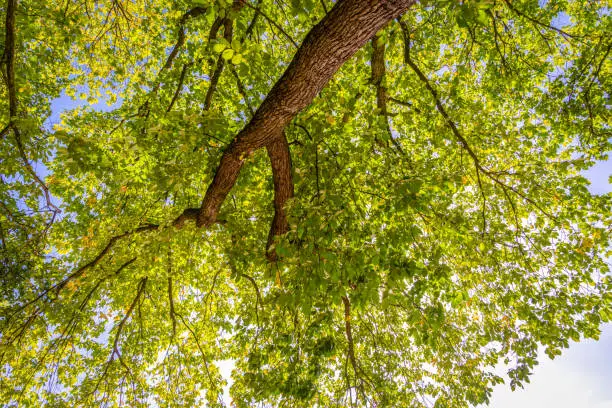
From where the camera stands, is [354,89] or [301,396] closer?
[301,396]

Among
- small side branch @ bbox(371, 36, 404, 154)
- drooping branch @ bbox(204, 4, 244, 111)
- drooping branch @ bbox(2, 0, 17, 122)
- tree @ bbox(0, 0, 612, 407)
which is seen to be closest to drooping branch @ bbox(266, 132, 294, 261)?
tree @ bbox(0, 0, 612, 407)

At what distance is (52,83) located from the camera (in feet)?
23.5

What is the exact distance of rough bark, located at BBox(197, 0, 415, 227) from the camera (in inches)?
104

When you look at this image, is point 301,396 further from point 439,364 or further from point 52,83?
point 52,83

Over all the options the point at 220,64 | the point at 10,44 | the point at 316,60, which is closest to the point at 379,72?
the point at 220,64

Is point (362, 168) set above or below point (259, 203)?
below

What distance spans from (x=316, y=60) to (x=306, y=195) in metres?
2.33

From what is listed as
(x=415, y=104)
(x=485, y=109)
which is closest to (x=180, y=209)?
(x=415, y=104)

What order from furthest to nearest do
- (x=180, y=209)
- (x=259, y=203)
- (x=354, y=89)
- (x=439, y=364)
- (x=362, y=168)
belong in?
(x=180, y=209)
(x=259, y=203)
(x=439, y=364)
(x=354, y=89)
(x=362, y=168)

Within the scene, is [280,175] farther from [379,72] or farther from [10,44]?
[10,44]

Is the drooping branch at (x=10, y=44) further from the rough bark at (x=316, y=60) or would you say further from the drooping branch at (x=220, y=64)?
the rough bark at (x=316, y=60)

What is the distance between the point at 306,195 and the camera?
195 inches

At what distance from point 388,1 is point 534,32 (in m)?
5.62

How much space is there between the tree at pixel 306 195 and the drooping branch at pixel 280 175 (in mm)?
48
